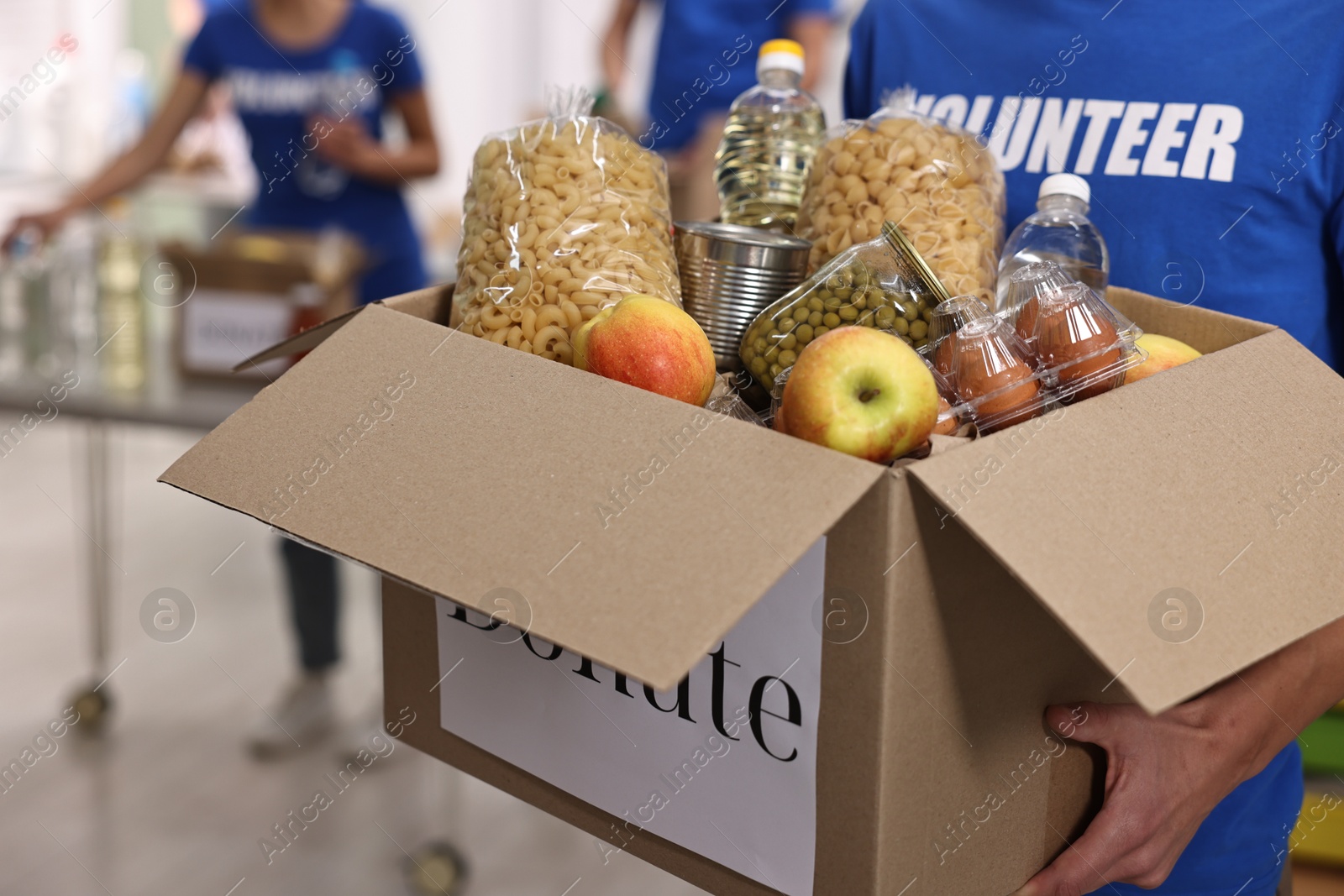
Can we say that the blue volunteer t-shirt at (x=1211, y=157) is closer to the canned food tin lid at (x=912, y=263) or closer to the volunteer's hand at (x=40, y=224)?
the canned food tin lid at (x=912, y=263)

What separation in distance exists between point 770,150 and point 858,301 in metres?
0.30

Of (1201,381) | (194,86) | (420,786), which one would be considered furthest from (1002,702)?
(194,86)

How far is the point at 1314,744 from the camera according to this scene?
→ 6.42 ft

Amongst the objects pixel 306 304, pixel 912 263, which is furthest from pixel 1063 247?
pixel 306 304

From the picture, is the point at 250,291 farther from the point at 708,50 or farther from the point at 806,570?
the point at 806,570

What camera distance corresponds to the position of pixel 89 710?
2.40 metres

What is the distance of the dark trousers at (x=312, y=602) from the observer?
7.72 ft

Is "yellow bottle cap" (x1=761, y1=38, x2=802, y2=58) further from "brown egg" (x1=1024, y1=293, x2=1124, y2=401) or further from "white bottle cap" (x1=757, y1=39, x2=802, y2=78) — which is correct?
"brown egg" (x1=1024, y1=293, x2=1124, y2=401)

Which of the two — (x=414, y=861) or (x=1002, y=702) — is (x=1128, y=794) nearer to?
(x=1002, y=702)

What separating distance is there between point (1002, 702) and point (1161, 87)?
574 millimetres

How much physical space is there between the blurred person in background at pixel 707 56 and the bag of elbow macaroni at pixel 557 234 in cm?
121

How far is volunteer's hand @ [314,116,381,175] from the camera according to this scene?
2.10 metres

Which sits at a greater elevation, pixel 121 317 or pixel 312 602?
Result: pixel 121 317

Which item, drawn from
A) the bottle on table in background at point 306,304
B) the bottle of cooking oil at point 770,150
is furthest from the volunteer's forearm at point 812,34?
the bottle of cooking oil at point 770,150
